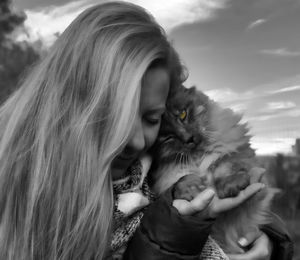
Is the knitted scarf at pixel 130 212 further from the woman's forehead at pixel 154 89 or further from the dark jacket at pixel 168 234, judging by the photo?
the woman's forehead at pixel 154 89

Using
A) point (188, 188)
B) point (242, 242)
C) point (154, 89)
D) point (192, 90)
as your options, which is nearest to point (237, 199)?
point (188, 188)

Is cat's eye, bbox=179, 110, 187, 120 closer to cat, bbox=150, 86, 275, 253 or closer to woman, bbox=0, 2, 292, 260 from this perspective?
cat, bbox=150, 86, 275, 253

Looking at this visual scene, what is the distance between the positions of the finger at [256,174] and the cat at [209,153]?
22 mm

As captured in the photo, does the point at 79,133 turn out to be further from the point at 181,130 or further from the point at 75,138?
the point at 181,130

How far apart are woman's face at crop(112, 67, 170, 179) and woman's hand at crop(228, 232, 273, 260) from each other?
821 mm

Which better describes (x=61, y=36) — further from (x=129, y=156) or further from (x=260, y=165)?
(x=260, y=165)

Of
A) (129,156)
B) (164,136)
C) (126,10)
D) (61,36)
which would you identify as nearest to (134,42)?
(126,10)

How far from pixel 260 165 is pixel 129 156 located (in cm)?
91

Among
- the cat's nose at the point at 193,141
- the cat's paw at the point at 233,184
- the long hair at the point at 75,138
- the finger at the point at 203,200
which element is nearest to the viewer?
the finger at the point at 203,200

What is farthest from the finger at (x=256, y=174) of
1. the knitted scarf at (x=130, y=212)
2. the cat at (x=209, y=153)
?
the knitted scarf at (x=130, y=212)

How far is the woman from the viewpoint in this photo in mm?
2305

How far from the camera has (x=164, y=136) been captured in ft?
9.78

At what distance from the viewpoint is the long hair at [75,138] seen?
7.55 feet

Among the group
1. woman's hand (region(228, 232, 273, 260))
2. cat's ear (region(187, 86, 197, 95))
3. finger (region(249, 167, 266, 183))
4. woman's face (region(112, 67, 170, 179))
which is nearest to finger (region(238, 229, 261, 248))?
woman's hand (region(228, 232, 273, 260))
